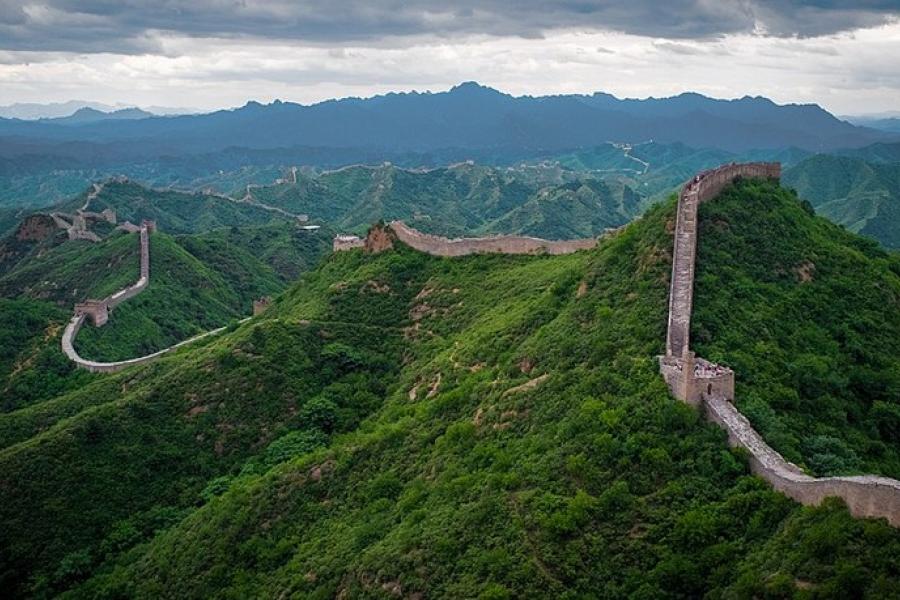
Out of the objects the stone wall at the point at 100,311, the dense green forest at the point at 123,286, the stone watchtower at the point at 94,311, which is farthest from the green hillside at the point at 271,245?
the stone watchtower at the point at 94,311

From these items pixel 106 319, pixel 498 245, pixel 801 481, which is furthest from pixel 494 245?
pixel 106 319

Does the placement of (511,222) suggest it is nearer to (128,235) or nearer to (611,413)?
(128,235)

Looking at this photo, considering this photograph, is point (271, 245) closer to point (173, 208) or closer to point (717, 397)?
point (173, 208)

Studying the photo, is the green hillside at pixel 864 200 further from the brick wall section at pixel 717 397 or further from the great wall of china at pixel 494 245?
the brick wall section at pixel 717 397

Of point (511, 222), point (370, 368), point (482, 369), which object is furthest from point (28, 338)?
point (511, 222)

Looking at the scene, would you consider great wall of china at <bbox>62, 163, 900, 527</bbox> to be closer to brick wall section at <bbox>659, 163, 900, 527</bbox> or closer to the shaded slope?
brick wall section at <bbox>659, 163, 900, 527</bbox>
